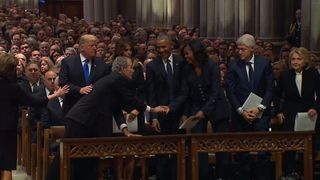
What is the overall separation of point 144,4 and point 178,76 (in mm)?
21752

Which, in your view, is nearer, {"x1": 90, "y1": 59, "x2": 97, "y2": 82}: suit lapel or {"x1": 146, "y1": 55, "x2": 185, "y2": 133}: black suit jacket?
{"x1": 90, "y1": 59, "x2": 97, "y2": 82}: suit lapel

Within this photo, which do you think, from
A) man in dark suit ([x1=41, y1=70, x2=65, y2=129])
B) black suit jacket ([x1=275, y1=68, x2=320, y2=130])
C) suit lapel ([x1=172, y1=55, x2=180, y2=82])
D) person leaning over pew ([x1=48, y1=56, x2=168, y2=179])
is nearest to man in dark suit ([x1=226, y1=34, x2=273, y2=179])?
black suit jacket ([x1=275, y1=68, x2=320, y2=130])

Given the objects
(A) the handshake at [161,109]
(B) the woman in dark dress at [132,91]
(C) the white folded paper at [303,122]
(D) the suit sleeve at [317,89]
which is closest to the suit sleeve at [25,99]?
(B) the woman in dark dress at [132,91]

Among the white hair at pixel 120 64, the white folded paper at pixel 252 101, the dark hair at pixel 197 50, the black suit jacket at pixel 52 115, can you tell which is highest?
the dark hair at pixel 197 50

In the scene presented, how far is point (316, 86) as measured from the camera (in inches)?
457

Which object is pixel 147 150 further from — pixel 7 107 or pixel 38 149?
pixel 38 149

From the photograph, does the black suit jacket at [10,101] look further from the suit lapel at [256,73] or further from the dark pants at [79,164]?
the suit lapel at [256,73]

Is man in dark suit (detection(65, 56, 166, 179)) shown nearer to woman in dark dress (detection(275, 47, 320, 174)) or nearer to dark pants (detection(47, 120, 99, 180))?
dark pants (detection(47, 120, 99, 180))

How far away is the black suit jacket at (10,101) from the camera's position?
1052cm

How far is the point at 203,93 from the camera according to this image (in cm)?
1129

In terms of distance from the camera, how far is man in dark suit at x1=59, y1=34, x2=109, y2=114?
37.2 feet

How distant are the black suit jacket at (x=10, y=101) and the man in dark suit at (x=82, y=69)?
77cm

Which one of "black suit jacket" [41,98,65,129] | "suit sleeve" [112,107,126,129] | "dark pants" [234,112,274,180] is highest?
"suit sleeve" [112,107,126,129]

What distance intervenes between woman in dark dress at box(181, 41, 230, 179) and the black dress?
185 centimetres
